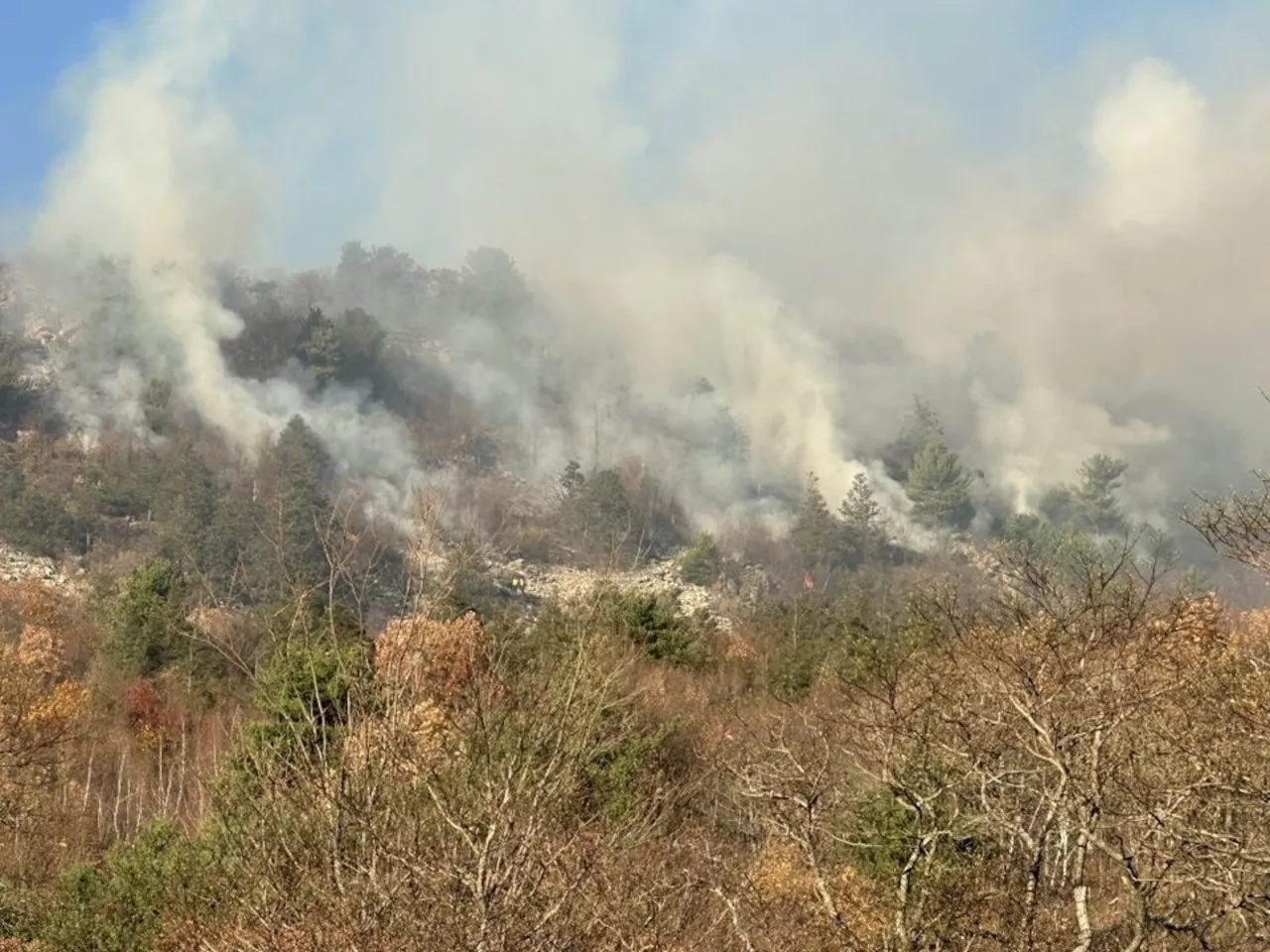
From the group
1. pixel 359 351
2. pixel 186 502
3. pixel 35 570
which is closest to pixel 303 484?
pixel 186 502

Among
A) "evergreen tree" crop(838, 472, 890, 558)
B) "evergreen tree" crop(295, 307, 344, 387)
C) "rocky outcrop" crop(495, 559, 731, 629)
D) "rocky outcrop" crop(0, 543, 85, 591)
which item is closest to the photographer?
"rocky outcrop" crop(0, 543, 85, 591)

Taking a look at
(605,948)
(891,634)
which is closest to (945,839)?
(605,948)

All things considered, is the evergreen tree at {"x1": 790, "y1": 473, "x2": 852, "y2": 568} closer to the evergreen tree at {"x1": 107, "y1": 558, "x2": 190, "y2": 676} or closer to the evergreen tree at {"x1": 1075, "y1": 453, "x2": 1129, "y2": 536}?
the evergreen tree at {"x1": 1075, "y1": 453, "x2": 1129, "y2": 536}

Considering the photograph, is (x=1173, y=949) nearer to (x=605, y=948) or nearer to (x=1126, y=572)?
(x=605, y=948)

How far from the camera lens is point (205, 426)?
10019 centimetres

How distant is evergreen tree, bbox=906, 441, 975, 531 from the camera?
362ft

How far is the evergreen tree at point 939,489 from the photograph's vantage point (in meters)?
110

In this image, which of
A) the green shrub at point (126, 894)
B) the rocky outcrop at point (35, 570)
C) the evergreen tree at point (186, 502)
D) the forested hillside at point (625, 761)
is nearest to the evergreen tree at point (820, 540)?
the evergreen tree at point (186, 502)

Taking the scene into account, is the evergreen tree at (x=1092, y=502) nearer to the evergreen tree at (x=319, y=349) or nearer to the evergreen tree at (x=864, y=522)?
the evergreen tree at (x=864, y=522)

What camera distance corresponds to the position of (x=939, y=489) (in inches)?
4338

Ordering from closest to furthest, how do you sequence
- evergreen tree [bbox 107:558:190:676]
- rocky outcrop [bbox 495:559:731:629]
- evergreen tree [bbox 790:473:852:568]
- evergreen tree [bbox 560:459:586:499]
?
evergreen tree [bbox 107:558:190:676] < rocky outcrop [bbox 495:559:731:629] < evergreen tree [bbox 560:459:586:499] < evergreen tree [bbox 790:473:852:568]

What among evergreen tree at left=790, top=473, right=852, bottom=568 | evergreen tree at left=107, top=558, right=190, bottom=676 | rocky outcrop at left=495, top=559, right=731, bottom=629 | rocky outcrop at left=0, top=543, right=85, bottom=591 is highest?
evergreen tree at left=790, top=473, right=852, bottom=568

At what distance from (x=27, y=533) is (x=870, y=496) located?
7320 cm

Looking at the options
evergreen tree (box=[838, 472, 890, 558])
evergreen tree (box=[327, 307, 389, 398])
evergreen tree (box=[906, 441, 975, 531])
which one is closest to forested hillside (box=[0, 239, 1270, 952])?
evergreen tree (box=[838, 472, 890, 558])
